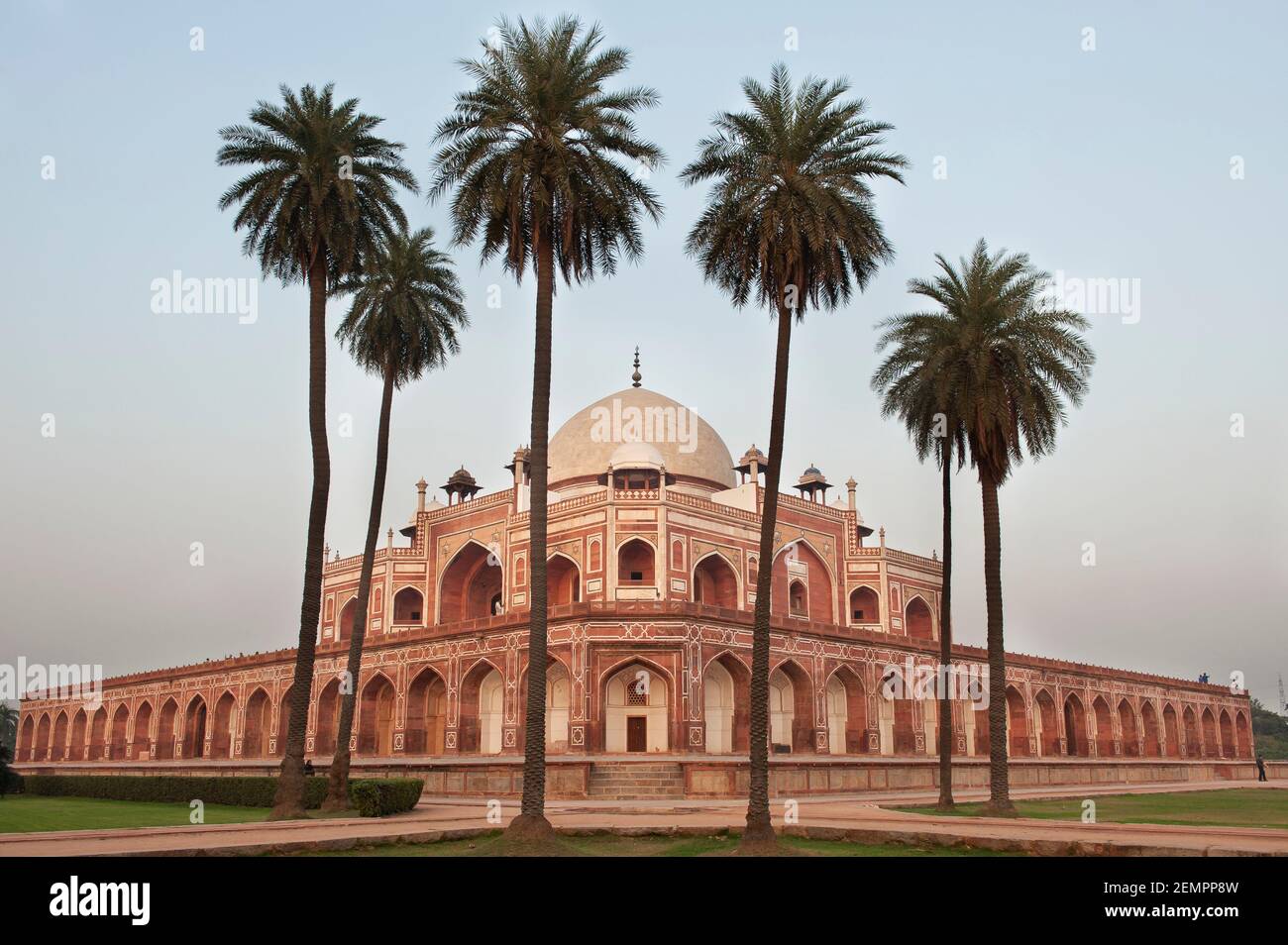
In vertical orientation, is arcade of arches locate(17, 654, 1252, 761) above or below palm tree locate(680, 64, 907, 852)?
below

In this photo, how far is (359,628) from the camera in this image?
2841 cm

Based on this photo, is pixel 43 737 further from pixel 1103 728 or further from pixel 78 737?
pixel 1103 728

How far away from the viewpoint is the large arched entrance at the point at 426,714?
148 feet

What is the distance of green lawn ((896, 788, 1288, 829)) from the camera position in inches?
916

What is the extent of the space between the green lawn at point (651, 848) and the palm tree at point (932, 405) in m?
9.34

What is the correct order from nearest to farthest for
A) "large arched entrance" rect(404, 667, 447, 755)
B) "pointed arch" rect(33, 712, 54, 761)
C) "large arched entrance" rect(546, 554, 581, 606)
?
"large arched entrance" rect(404, 667, 447, 755)
"large arched entrance" rect(546, 554, 581, 606)
"pointed arch" rect(33, 712, 54, 761)

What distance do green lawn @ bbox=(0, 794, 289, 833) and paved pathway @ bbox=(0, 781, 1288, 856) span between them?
12.9ft

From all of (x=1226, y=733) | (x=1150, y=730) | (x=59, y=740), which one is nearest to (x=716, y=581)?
(x=1150, y=730)

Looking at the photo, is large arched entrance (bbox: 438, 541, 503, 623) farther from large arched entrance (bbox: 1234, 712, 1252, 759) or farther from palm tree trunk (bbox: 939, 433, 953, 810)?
large arched entrance (bbox: 1234, 712, 1252, 759)

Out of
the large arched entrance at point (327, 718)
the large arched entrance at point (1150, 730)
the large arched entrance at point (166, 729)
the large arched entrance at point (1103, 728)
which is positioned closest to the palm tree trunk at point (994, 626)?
the large arched entrance at point (327, 718)

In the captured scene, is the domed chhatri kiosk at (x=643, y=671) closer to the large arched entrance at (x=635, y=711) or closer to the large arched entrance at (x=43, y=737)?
the large arched entrance at (x=635, y=711)

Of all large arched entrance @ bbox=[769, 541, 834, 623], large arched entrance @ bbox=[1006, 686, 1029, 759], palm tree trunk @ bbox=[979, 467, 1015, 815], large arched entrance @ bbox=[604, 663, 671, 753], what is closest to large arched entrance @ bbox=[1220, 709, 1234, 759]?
large arched entrance @ bbox=[1006, 686, 1029, 759]
